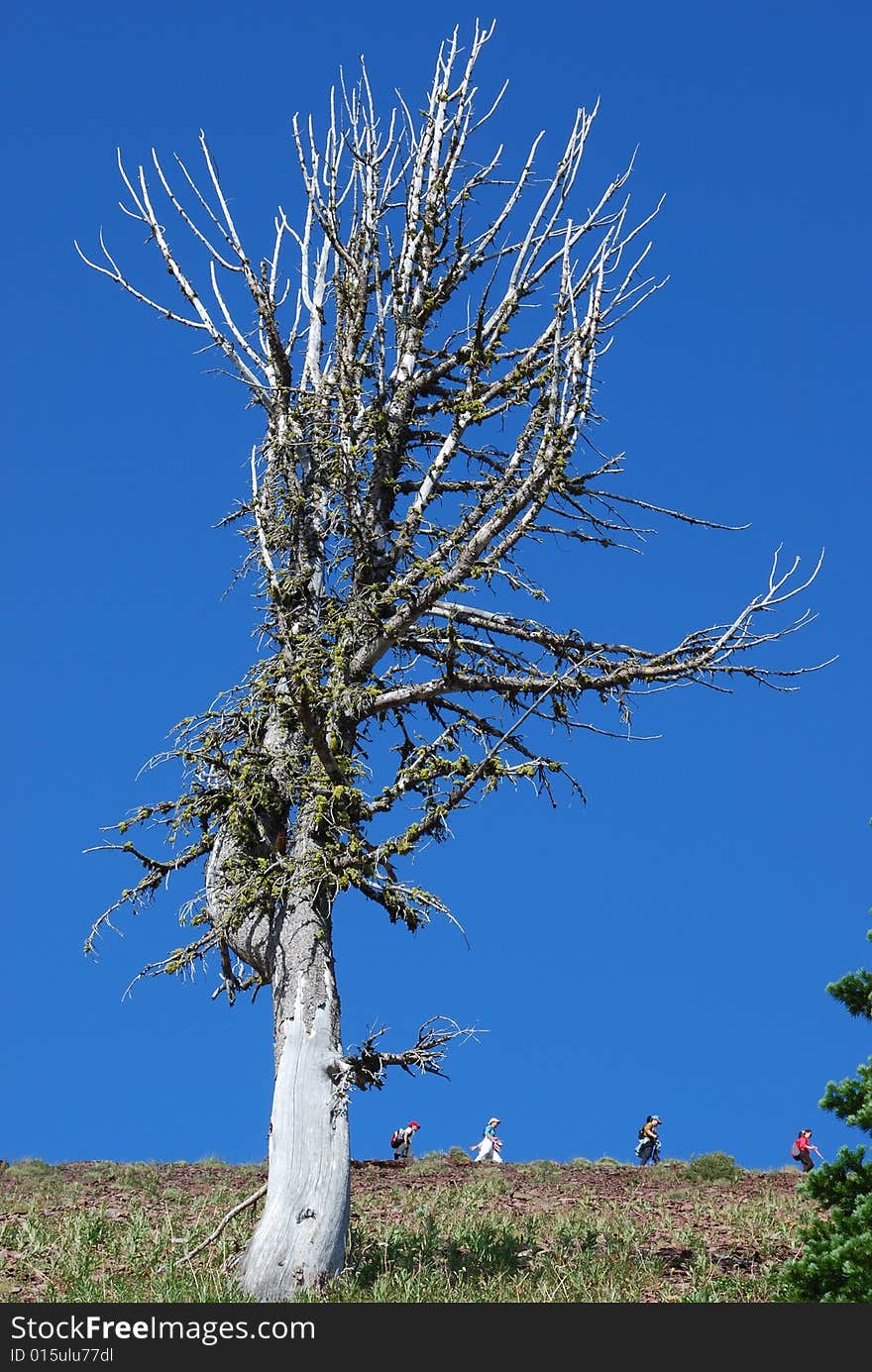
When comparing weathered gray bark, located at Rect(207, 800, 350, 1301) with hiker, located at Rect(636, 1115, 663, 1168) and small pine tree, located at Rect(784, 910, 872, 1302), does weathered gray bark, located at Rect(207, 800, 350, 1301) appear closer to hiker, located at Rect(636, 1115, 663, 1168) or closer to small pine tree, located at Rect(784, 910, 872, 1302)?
small pine tree, located at Rect(784, 910, 872, 1302)

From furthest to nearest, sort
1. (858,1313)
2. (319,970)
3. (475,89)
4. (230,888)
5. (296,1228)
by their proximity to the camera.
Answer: (475,89) → (230,888) → (319,970) → (296,1228) → (858,1313)

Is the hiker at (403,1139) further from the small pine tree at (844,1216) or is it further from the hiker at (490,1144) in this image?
the small pine tree at (844,1216)

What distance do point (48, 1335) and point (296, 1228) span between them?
102 inches

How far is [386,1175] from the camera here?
64.1 feet

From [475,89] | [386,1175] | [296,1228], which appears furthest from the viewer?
[386,1175]

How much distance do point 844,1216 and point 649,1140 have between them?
1858 centimetres

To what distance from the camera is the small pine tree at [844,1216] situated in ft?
28.7

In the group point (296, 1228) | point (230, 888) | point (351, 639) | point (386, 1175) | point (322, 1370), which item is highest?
point (351, 639)

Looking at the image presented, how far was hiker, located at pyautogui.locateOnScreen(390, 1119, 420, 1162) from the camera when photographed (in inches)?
1072

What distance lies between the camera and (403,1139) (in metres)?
27.7

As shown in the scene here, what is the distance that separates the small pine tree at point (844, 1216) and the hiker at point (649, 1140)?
18048 millimetres

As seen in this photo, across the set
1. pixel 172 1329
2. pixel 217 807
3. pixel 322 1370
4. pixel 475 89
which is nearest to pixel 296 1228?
pixel 172 1329

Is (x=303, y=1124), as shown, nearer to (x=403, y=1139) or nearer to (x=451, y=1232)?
(x=451, y=1232)

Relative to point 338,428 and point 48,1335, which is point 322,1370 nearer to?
point 48,1335
